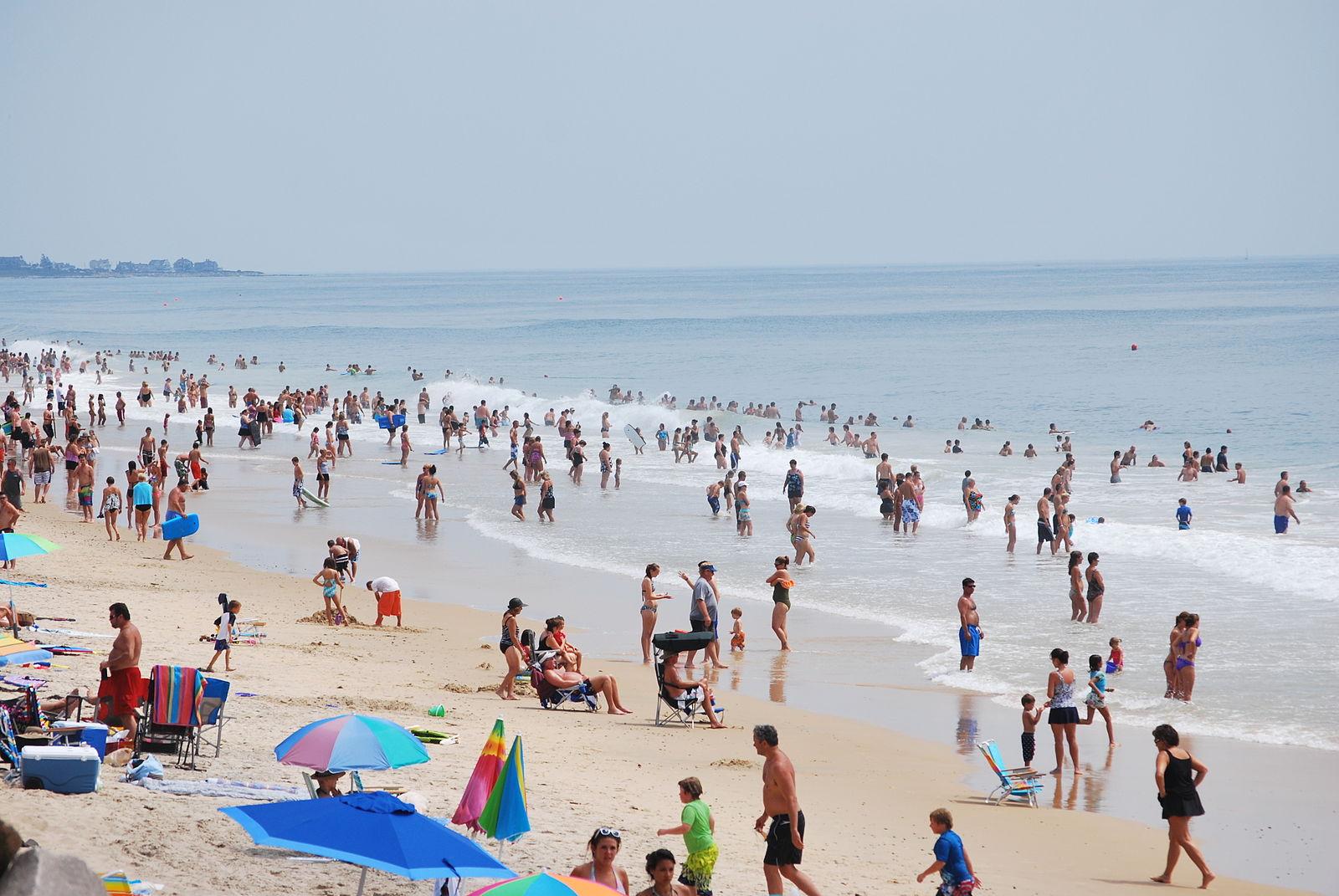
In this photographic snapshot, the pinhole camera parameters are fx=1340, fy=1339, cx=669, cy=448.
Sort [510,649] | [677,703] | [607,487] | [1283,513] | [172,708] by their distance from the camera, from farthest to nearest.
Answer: [607,487] → [1283,513] → [510,649] → [677,703] → [172,708]

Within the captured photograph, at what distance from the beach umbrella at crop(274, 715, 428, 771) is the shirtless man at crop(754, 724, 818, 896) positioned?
2060mm

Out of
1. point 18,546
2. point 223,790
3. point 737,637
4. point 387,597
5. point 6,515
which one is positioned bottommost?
point 737,637

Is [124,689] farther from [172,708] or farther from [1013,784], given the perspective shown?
[1013,784]

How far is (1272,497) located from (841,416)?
25887 mm

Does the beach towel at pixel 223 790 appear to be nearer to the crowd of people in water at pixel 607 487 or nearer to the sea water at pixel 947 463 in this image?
the crowd of people in water at pixel 607 487

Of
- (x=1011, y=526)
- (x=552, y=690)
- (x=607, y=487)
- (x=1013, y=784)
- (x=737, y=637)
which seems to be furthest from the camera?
(x=607, y=487)

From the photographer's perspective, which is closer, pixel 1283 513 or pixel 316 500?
pixel 1283 513

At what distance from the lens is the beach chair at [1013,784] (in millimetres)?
10250

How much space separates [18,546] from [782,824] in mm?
8927

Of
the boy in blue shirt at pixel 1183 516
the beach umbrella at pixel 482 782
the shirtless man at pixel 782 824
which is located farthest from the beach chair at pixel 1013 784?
the boy in blue shirt at pixel 1183 516

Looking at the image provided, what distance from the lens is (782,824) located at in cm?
772

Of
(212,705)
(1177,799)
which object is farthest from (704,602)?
(1177,799)

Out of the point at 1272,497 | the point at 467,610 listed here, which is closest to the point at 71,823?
the point at 467,610

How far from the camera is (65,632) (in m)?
12.9
